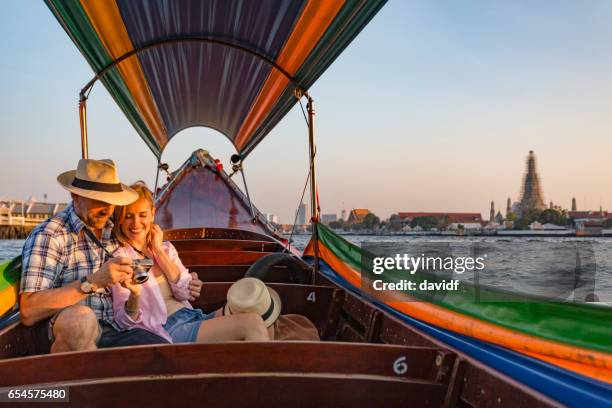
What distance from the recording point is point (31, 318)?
83.3 inches

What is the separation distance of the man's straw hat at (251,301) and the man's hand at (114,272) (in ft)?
2.39

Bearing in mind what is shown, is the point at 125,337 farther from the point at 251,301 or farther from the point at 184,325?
the point at 251,301

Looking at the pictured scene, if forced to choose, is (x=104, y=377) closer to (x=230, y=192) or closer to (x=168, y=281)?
(x=168, y=281)

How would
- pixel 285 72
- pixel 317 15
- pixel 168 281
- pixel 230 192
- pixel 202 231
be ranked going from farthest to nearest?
pixel 230 192, pixel 202 231, pixel 285 72, pixel 317 15, pixel 168 281

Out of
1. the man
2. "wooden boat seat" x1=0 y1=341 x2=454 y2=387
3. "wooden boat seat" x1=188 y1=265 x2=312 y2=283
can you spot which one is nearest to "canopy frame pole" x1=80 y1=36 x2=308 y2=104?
"wooden boat seat" x1=188 y1=265 x2=312 y2=283

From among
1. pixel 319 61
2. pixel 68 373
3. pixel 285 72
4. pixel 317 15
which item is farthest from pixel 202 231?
pixel 68 373

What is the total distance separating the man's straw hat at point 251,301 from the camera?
259 centimetres

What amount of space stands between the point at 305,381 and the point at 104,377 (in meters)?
0.67

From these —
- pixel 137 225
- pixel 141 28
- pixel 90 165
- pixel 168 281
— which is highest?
pixel 141 28

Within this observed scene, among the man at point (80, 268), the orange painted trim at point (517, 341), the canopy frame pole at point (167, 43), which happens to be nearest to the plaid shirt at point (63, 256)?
the man at point (80, 268)

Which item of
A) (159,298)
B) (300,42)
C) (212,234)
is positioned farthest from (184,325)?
(212,234)

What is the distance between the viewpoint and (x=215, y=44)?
4586 millimetres

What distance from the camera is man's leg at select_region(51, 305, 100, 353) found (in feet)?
6.56

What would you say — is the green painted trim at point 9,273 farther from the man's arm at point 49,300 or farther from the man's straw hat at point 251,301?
the man's straw hat at point 251,301
